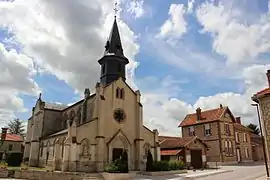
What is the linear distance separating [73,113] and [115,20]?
15.3 metres

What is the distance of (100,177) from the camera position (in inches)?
892

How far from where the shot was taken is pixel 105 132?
2812 centimetres

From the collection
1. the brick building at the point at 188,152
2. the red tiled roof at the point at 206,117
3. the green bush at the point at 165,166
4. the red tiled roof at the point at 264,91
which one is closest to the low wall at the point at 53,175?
the green bush at the point at 165,166

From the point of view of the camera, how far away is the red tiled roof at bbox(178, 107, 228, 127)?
42.4m

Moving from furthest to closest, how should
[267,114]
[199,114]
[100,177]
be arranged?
1. [199,114]
2. [100,177]
3. [267,114]

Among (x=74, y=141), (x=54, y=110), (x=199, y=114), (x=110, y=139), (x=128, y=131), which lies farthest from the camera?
(x=199, y=114)

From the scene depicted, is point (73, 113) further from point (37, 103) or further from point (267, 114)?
point (267, 114)

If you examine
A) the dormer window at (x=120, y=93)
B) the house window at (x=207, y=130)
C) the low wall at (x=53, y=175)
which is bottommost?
the low wall at (x=53, y=175)

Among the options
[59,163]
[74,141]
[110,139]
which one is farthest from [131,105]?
[59,163]

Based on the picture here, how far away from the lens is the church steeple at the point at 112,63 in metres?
32.2

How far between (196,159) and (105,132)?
44.4 feet

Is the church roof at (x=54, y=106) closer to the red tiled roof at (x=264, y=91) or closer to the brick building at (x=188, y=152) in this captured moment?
the brick building at (x=188, y=152)

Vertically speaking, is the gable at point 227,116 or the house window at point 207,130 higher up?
the gable at point 227,116

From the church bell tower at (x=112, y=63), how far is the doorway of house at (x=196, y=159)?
13718 mm
